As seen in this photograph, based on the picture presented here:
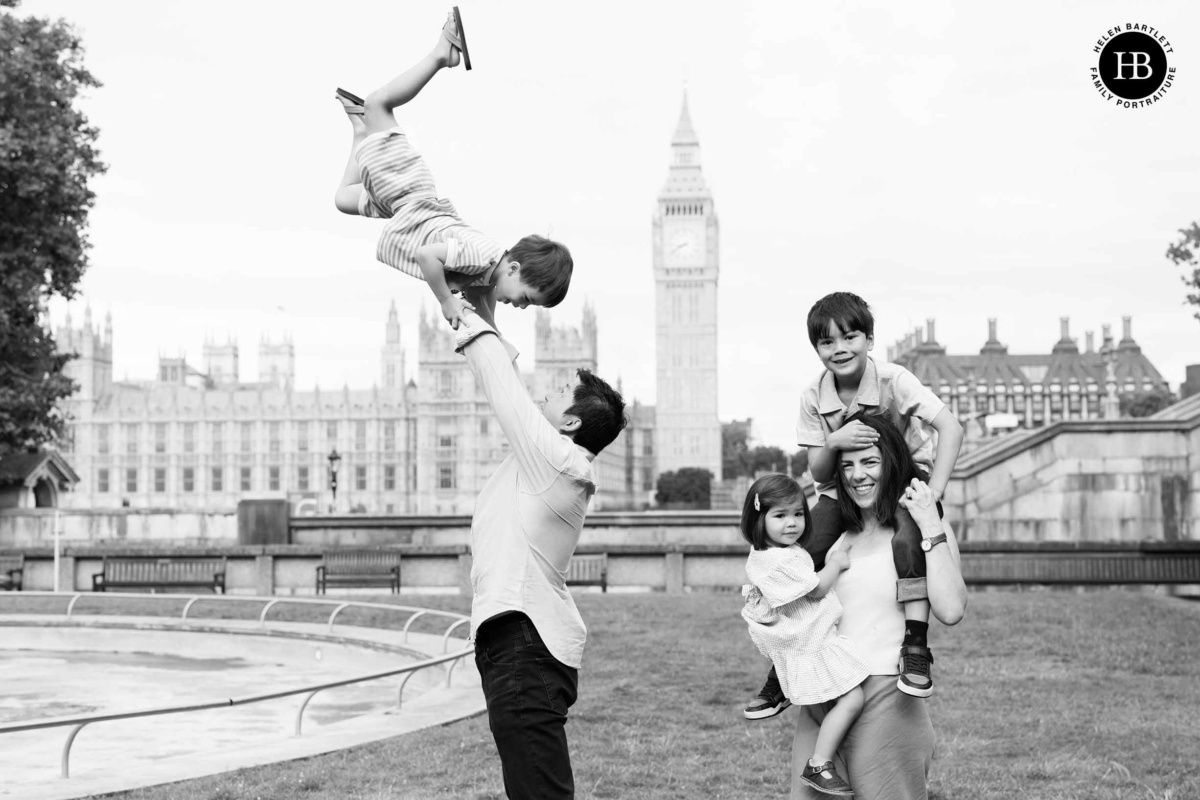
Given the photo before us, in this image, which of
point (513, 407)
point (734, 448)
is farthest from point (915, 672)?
point (734, 448)

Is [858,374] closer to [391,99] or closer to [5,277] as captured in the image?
[391,99]

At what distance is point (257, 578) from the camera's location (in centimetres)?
1662

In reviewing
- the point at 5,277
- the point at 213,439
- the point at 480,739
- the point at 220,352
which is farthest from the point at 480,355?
the point at 220,352

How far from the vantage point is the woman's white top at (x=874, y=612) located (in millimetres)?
2953

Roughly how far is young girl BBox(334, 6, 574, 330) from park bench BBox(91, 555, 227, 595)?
14405 millimetres

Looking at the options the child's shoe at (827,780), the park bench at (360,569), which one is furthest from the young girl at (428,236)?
the park bench at (360,569)

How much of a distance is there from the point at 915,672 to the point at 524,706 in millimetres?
865

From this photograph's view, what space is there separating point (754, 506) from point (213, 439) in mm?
89815

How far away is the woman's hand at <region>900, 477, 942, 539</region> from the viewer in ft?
9.66

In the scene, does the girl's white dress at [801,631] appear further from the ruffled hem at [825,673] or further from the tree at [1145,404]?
the tree at [1145,404]

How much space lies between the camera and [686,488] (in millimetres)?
87625

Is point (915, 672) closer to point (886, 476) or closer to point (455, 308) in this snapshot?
point (886, 476)

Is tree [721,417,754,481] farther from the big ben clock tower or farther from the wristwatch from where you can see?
the wristwatch

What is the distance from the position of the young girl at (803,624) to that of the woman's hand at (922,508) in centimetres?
19
